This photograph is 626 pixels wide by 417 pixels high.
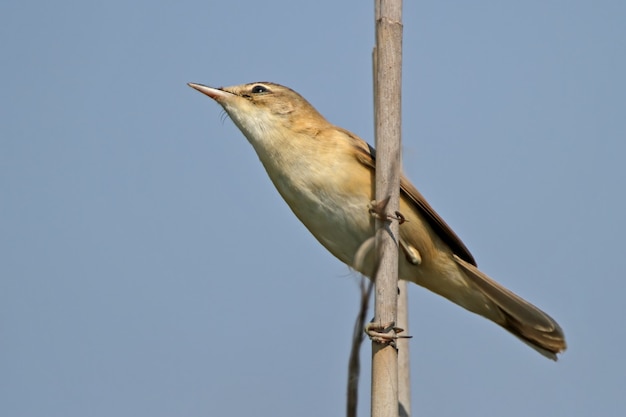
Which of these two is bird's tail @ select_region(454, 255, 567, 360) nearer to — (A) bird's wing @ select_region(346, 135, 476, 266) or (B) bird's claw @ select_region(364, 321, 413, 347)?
(A) bird's wing @ select_region(346, 135, 476, 266)

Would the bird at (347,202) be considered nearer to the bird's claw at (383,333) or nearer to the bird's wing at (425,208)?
the bird's wing at (425,208)

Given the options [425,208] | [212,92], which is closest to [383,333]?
[425,208]

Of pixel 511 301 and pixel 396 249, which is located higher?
pixel 511 301

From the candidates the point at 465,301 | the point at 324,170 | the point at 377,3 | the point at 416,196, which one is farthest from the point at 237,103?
the point at 465,301

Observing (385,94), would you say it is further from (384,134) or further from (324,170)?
(324,170)

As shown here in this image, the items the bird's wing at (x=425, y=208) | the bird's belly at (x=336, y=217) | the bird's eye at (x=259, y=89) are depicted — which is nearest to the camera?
the bird's belly at (x=336, y=217)

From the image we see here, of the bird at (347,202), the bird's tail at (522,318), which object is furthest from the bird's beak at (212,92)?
the bird's tail at (522,318)
